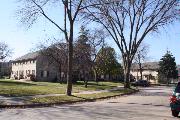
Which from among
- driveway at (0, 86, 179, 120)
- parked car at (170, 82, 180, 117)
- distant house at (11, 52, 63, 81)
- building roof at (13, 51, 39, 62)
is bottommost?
driveway at (0, 86, 179, 120)

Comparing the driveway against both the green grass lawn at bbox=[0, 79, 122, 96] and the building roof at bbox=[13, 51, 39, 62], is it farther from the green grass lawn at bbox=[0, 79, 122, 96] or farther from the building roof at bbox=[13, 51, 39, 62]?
the building roof at bbox=[13, 51, 39, 62]

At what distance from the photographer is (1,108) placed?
19.2 metres

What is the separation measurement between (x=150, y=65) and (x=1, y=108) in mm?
104638

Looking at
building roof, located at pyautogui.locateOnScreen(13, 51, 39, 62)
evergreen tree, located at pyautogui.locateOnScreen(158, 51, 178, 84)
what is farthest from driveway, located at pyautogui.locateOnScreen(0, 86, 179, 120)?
evergreen tree, located at pyautogui.locateOnScreen(158, 51, 178, 84)

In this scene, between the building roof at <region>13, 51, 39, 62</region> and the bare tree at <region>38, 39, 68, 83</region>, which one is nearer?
the bare tree at <region>38, 39, 68, 83</region>

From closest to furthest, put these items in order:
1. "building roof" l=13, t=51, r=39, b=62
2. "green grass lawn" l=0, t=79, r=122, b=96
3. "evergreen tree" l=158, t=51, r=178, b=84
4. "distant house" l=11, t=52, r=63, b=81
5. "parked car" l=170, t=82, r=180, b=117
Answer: "parked car" l=170, t=82, r=180, b=117 < "green grass lawn" l=0, t=79, r=122, b=96 < "distant house" l=11, t=52, r=63, b=81 < "building roof" l=13, t=51, r=39, b=62 < "evergreen tree" l=158, t=51, r=178, b=84

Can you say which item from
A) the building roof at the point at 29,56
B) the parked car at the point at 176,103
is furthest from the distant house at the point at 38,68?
the parked car at the point at 176,103

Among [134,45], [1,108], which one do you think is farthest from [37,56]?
[1,108]

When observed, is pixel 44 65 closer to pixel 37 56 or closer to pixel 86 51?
pixel 37 56

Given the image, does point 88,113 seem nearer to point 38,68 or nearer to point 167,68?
point 38,68

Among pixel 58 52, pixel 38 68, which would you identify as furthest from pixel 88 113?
pixel 38 68

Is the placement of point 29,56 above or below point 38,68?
above

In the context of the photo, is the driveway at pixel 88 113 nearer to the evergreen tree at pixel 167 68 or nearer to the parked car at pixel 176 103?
the parked car at pixel 176 103

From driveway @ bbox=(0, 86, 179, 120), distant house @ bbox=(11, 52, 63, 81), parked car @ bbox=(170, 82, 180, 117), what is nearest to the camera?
driveway @ bbox=(0, 86, 179, 120)
